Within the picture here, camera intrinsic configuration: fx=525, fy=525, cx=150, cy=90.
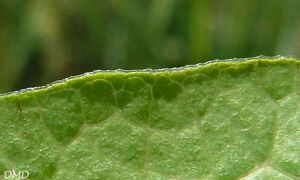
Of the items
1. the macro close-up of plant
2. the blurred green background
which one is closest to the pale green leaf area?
the macro close-up of plant

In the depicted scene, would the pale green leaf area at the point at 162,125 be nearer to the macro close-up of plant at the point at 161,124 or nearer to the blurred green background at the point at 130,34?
the macro close-up of plant at the point at 161,124

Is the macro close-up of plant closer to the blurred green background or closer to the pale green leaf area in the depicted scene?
the pale green leaf area

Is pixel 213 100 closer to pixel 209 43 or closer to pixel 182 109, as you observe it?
pixel 182 109

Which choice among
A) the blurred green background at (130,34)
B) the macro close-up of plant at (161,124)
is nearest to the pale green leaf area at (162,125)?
the macro close-up of plant at (161,124)

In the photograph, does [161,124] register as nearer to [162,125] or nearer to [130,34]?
[162,125]

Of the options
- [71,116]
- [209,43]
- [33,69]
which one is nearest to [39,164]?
[71,116]

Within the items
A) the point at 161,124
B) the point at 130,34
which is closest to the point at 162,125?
the point at 161,124
